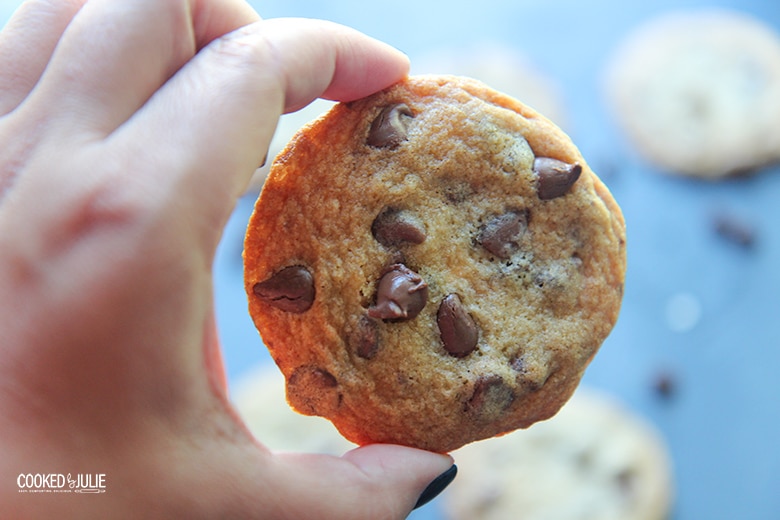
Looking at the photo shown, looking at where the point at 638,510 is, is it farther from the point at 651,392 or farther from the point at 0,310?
the point at 0,310

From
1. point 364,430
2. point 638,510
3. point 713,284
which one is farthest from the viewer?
point 713,284

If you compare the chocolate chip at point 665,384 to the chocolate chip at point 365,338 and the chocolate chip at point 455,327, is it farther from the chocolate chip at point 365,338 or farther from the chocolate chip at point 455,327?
the chocolate chip at point 365,338

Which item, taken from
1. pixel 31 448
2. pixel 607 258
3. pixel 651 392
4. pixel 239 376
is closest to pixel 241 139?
pixel 31 448

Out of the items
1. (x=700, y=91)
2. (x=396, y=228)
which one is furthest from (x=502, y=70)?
(x=396, y=228)

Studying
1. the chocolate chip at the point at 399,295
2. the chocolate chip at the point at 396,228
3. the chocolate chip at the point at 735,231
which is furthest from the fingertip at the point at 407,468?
the chocolate chip at the point at 735,231

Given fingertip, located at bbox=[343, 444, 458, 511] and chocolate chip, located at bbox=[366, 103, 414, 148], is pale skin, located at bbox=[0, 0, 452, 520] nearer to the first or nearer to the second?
fingertip, located at bbox=[343, 444, 458, 511]

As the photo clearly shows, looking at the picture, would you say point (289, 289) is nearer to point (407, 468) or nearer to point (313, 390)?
point (313, 390)

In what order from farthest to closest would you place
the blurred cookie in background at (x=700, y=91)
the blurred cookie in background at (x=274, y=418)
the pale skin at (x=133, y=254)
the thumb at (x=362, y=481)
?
the blurred cookie in background at (x=700, y=91)
the blurred cookie in background at (x=274, y=418)
the thumb at (x=362, y=481)
the pale skin at (x=133, y=254)
